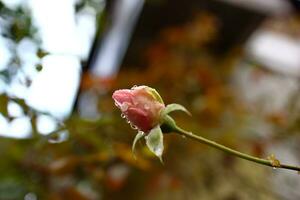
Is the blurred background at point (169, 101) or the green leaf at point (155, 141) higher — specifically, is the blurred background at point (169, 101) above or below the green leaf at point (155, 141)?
below

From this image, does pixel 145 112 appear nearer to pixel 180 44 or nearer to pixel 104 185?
pixel 104 185

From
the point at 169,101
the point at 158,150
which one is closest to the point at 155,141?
the point at 158,150

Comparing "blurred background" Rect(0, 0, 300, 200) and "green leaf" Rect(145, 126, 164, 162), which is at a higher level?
"green leaf" Rect(145, 126, 164, 162)

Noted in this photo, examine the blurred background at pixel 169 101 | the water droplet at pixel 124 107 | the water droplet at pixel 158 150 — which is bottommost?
the blurred background at pixel 169 101

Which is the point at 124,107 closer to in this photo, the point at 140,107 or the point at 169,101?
the point at 140,107

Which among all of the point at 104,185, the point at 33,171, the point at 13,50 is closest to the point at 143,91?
the point at 13,50

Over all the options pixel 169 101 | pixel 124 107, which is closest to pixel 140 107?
pixel 124 107

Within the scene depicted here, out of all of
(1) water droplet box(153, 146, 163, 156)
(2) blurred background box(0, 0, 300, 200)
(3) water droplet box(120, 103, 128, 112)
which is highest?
(3) water droplet box(120, 103, 128, 112)

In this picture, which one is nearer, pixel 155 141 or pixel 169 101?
pixel 155 141
